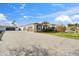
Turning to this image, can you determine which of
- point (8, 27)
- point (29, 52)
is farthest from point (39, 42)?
point (8, 27)

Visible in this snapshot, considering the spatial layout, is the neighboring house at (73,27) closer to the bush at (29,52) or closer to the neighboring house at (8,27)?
the bush at (29,52)

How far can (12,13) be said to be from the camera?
3498mm

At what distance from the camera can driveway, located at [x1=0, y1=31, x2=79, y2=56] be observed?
3.46 m

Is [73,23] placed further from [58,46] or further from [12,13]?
[12,13]

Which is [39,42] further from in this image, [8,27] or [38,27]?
[8,27]

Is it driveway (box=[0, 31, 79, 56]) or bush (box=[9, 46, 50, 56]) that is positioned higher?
driveway (box=[0, 31, 79, 56])

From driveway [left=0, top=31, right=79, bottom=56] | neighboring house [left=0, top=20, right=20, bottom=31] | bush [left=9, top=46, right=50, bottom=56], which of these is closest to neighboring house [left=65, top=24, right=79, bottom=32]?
driveway [left=0, top=31, right=79, bottom=56]

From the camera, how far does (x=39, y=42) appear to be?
350 centimetres

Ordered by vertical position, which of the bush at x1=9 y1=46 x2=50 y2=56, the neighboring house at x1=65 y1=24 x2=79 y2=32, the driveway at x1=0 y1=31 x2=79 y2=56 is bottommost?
the bush at x1=9 y1=46 x2=50 y2=56

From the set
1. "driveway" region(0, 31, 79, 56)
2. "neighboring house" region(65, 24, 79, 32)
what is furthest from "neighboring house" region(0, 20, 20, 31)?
"neighboring house" region(65, 24, 79, 32)

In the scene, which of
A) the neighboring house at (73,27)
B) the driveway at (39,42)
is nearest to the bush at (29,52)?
the driveway at (39,42)

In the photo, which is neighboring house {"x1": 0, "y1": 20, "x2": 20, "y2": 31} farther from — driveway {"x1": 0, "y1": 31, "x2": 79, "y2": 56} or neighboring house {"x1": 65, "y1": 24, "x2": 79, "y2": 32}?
neighboring house {"x1": 65, "y1": 24, "x2": 79, "y2": 32}

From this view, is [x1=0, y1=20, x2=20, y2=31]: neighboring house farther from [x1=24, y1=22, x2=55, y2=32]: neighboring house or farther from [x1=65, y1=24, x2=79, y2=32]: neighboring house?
[x1=65, y1=24, x2=79, y2=32]: neighboring house

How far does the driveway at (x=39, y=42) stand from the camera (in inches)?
136
